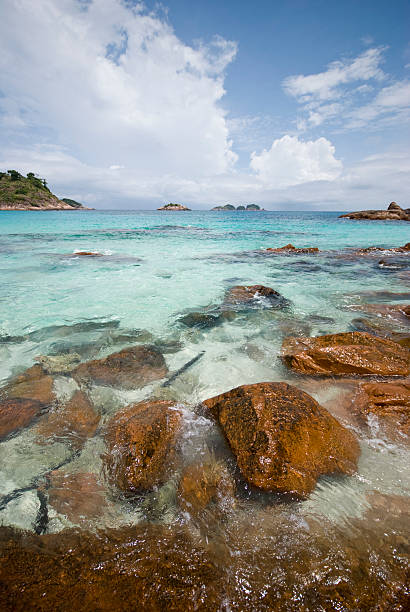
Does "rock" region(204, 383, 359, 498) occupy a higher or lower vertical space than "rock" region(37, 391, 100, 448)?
higher

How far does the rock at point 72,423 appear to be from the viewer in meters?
3.13

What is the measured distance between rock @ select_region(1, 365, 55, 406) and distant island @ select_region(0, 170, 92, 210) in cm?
10286

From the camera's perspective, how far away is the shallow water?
2.17m

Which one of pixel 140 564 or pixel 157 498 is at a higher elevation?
pixel 140 564

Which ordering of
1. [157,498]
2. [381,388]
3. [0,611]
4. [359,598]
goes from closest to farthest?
[0,611] < [359,598] < [157,498] < [381,388]

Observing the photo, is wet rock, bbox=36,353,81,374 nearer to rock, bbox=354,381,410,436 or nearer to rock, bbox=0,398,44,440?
rock, bbox=0,398,44,440

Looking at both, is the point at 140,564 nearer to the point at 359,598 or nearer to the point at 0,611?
the point at 0,611

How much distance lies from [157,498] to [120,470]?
0.49 metres

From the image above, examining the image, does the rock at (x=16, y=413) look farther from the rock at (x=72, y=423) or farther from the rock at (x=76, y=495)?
the rock at (x=76, y=495)

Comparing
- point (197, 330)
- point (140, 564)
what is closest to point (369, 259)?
point (197, 330)

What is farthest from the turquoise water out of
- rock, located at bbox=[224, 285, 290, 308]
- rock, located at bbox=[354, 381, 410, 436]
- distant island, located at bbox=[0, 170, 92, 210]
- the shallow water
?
distant island, located at bbox=[0, 170, 92, 210]

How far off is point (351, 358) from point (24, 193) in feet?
364

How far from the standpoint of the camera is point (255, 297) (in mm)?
8469

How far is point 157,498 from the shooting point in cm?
239
